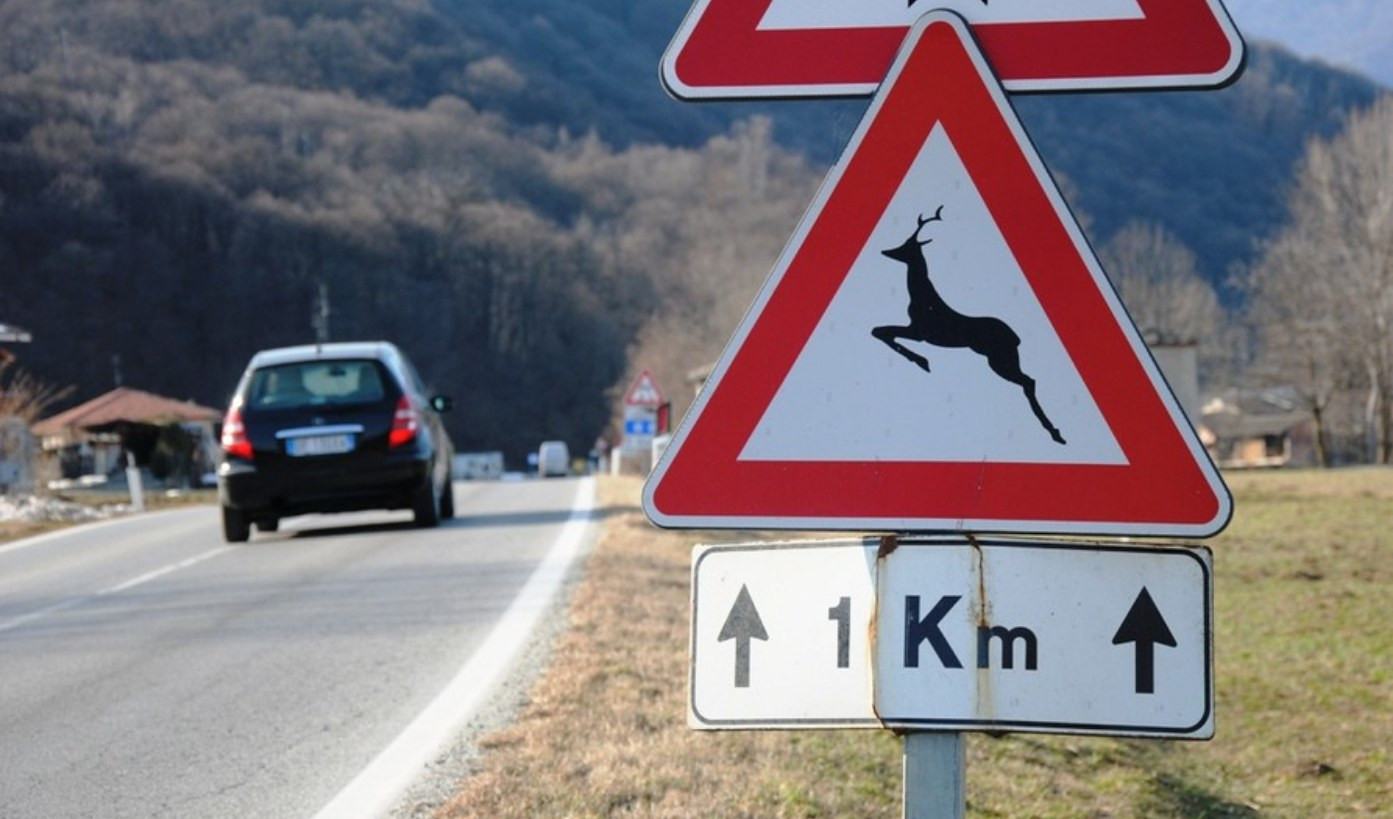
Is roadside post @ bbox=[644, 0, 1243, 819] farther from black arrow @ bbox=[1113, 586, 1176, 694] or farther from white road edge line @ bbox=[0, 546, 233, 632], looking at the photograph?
white road edge line @ bbox=[0, 546, 233, 632]

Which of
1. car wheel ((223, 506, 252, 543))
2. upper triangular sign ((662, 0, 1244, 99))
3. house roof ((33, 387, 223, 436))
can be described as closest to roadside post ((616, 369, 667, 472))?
car wheel ((223, 506, 252, 543))

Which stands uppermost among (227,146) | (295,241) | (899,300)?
(227,146)

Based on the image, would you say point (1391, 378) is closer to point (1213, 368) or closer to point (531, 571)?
point (1213, 368)

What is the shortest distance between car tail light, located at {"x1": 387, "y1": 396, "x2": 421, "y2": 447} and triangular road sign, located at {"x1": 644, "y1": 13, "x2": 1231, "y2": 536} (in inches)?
432

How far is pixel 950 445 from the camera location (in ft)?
8.02

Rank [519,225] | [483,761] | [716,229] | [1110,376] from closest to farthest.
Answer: [1110,376] < [483,761] < [716,229] < [519,225]

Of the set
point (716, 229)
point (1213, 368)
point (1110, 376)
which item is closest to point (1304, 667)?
point (1110, 376)

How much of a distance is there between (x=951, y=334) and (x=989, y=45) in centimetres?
50

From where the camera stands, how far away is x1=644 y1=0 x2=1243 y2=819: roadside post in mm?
2389

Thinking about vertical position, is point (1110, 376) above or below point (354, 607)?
above

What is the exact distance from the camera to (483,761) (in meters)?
4.83

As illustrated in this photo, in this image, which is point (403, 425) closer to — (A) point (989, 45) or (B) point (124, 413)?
(A) point (989, 45)

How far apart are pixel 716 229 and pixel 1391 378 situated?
204 feet

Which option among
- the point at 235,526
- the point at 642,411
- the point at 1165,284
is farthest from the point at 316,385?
the point at 1165,284
